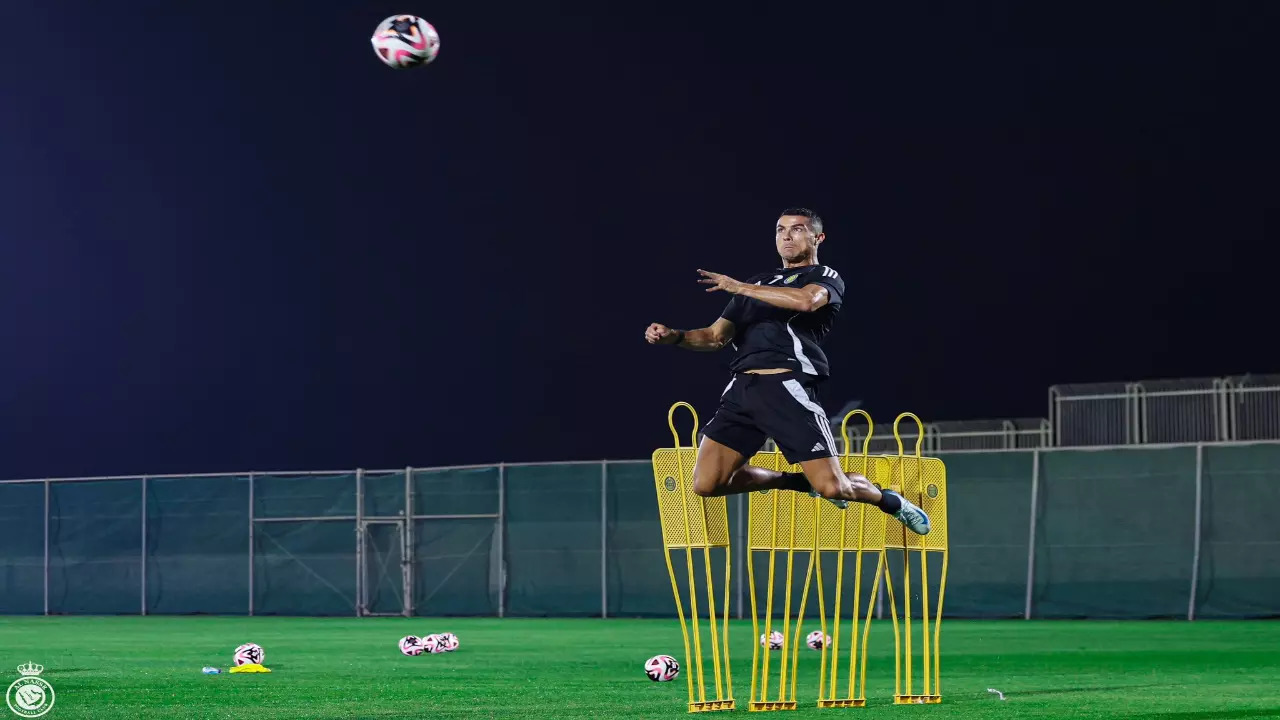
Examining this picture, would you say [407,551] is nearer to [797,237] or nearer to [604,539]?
[604,539]

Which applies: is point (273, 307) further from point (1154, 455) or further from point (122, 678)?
point (122, 678)

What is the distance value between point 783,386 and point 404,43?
280 inches

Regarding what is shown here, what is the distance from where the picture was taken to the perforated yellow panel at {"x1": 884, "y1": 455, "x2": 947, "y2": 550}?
1034 cm

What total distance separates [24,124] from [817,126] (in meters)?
19.2

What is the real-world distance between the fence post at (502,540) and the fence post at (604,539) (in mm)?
1833

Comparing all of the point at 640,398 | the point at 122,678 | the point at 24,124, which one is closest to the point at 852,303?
the point at 640,398

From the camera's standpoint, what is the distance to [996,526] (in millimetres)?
25625

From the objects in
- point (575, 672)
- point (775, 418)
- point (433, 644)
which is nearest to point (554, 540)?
point (433, 644)

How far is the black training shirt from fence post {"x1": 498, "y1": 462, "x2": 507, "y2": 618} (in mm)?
18861

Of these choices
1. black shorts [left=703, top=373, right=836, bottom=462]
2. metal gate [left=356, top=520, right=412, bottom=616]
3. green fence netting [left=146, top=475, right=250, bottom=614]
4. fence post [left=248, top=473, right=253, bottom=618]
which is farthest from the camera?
green fence netting [left=146, top=475, right=250, bottom=614]

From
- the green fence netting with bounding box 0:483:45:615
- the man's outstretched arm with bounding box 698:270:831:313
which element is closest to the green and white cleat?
the man's outstretched arm with bounding box 698:270:831:313

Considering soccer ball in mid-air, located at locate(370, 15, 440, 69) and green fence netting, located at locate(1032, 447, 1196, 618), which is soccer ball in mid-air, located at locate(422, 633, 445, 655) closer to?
soccer ball in mid-air, located at locate(370, 15, 440, 69)

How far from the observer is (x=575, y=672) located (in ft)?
46.2

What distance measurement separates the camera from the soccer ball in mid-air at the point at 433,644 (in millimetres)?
16625
